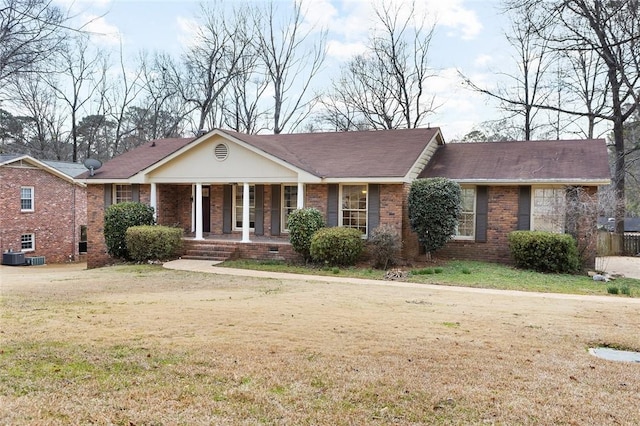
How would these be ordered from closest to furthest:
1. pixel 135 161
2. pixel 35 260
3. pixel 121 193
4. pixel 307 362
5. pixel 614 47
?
pixel 307 362
pixel 614 47
pixel 121 193
pixel 135 161
pixel 35 260

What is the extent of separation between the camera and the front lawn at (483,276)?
38.4 feet

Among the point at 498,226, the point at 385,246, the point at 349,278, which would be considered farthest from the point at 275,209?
the point at 498,226

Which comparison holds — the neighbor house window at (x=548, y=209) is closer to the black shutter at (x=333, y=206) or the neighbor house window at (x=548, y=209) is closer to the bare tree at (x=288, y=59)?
the black shutter at (x=333, y=206)

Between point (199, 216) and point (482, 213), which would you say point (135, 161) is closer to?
point (199, 216)

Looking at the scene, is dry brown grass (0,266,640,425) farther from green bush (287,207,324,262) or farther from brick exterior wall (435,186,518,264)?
brick exterior wall (435,186,518,264)

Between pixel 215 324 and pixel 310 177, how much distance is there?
386 inches

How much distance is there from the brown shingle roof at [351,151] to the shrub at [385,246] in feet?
6.05

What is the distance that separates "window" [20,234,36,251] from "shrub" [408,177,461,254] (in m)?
20.5

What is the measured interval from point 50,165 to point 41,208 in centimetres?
239

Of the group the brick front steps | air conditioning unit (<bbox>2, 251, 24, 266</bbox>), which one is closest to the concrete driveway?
the brick front steps

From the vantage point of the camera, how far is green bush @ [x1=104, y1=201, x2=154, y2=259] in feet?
56.1

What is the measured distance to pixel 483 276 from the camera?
13102 mm

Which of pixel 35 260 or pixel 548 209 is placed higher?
pixel 548 209

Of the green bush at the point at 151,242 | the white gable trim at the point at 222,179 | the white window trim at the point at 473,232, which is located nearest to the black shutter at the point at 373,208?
the white gable trim at the point at 222,179
